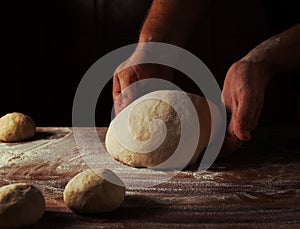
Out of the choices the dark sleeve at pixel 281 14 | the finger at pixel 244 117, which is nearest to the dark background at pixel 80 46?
the dark sleeve at pixel 281 14

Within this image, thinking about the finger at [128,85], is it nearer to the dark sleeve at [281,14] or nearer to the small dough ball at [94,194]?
the small dough ball at [94,194]

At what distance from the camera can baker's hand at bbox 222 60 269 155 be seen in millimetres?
1219

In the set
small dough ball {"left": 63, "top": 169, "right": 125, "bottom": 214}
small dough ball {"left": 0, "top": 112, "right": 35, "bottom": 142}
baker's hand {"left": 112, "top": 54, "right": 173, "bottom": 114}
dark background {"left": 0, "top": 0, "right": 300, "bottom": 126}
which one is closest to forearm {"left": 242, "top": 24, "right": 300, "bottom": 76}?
baker's hand {"left": 112, "top": 54, "right": 173, "bottom": 114}

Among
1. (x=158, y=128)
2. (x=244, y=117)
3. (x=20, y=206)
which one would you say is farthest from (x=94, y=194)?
(x=244, y=117)

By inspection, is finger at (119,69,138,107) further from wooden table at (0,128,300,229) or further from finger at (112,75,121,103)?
wooden table at (0,128,300,229)

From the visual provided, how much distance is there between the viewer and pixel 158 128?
1.23 m

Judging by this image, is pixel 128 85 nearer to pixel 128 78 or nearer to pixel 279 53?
pixel 128 78

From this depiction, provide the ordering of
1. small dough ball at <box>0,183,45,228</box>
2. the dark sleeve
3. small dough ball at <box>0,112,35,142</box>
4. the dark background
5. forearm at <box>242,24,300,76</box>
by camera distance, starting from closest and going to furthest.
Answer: small dough ball at <box>0,183,45,228</box> → forearm at <box>242,24,300,76</box> → small dough ball at <box>0,112,35,142</box> → the dark sleeve → the dark background

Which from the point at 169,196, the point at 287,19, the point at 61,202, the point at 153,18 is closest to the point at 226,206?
the point at 169,196

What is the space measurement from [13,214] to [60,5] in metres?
1.99

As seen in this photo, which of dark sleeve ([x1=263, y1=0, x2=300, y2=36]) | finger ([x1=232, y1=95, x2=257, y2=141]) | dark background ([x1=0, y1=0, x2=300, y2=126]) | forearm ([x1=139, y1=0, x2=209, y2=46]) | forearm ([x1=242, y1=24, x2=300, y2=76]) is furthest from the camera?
dark background ([x1=0, y1=0, x2=300, y2=126])

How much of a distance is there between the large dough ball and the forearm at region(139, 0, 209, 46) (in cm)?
36

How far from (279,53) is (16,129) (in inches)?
29.8

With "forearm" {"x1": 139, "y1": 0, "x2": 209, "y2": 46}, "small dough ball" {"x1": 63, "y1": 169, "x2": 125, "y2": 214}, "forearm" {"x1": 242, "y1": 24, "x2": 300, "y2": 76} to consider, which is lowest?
"small dough ball" {"x1": 63, "y1": 169, "x2": 125, "y2": 214}
